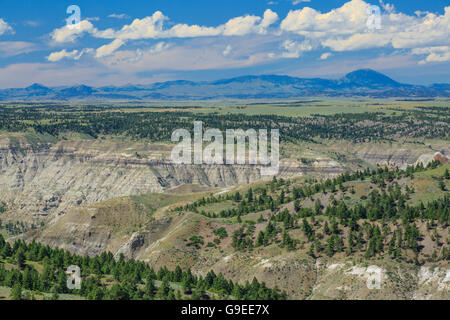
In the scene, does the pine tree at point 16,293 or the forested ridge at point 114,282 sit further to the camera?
the forested ridge at point 114,282

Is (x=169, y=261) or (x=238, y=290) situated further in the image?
(x=169, y=261)

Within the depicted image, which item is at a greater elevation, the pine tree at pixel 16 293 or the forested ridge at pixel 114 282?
the pine tree at pixel 16 293

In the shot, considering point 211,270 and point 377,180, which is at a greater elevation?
point 377,180

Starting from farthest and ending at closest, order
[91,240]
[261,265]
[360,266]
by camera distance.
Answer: [91,240], [261,265], [360,266]

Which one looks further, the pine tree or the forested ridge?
the forested ridge

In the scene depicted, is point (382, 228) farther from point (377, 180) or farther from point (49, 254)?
point (49, 254)

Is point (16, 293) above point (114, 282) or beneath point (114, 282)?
above

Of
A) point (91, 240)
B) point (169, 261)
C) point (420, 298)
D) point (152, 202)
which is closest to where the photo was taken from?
point (420, 298)

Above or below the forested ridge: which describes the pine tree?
above

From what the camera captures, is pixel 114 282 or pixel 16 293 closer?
pixel 16 293

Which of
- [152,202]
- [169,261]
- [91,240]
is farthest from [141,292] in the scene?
[152,202]
